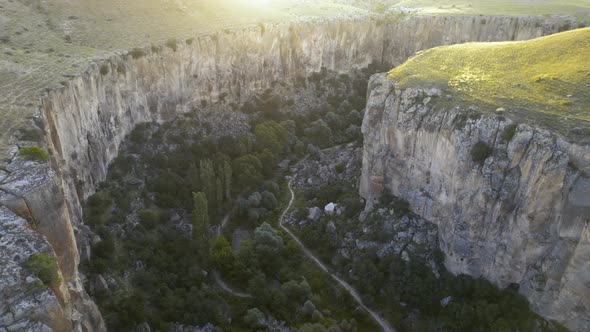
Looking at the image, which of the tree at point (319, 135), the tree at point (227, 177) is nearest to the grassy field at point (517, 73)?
the tree at point (319, 135)

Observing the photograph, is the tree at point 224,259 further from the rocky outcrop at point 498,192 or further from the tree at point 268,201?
the rocky outcrop at point 498,192

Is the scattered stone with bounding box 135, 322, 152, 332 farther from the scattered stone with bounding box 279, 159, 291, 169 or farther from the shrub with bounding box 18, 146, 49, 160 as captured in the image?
the scattered stone with bounding box 279, 159, 291, 169

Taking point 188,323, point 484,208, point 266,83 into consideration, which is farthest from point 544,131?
point 266,83

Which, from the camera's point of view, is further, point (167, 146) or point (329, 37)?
point (329, 37)

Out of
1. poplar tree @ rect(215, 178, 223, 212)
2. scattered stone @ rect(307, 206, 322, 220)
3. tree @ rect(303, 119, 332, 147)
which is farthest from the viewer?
tree @ rect(303, 119, 332, 147)

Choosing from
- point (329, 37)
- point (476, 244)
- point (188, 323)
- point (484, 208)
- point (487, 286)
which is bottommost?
point (188, 323)

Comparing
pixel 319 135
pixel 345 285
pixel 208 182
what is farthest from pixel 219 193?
pixel 319 135

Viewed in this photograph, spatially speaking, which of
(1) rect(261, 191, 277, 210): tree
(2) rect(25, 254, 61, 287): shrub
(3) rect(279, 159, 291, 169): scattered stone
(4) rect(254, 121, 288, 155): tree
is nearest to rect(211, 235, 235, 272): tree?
(1) rect(261, 191, 277, 210): tree

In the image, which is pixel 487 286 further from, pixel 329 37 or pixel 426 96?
pixel 329 37
